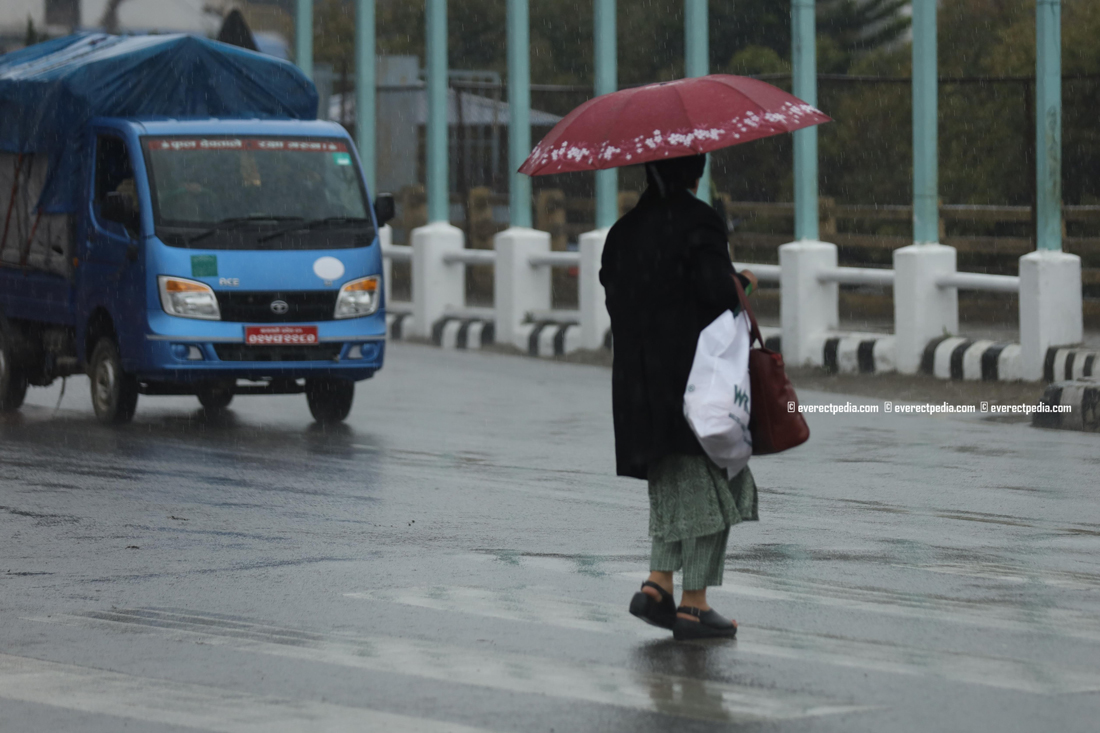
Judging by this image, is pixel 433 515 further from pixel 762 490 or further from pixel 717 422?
pixel 717 422

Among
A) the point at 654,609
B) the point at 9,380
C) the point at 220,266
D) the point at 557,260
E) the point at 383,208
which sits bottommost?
the point at 654,609

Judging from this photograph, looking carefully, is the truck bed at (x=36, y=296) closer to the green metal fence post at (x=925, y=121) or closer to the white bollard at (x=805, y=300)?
the white bollard at (x=805, y=300)

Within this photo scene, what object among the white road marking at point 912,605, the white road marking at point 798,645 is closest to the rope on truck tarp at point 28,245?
the white road marking at point 912,605

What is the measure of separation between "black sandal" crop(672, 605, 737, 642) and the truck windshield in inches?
308

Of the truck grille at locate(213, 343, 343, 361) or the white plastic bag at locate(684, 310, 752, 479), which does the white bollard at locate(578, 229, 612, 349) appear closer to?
the truck grille at locate(213, 343, 343, 361)

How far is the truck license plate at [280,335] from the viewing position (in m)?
13.7

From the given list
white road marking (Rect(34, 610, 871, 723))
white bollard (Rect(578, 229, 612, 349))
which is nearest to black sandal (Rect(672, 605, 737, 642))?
white road marking (Rect(34, 610, 871, 723))

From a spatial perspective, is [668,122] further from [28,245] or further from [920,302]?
[920,302]

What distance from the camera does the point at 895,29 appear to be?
146 feet

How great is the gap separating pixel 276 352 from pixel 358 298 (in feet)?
2.49

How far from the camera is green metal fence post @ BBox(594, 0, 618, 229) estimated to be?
21.1 m

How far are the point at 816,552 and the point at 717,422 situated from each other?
7.48 feet

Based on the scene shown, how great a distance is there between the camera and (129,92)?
14836 millimetres

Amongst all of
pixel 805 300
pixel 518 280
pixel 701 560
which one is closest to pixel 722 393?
pixel 701 560
